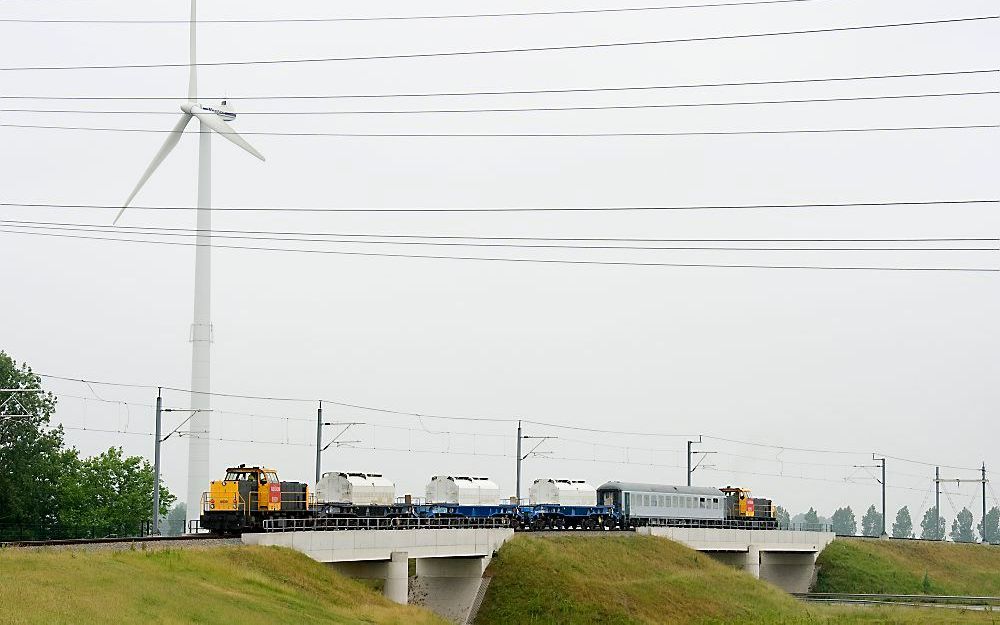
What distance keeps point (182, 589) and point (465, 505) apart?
141 feet

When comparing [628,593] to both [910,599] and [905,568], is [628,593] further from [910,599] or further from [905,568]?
[905,568]

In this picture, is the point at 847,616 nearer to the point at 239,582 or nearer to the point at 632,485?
the point at 632,485

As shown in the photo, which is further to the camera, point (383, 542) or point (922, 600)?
point (922, 600)

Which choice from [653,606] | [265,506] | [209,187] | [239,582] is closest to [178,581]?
[239,582]

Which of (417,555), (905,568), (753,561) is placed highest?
(417,555)

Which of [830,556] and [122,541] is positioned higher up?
[122,541]

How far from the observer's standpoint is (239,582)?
157 ft

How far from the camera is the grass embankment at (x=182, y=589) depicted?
36.4 meters

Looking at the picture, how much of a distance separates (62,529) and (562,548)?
168 ft

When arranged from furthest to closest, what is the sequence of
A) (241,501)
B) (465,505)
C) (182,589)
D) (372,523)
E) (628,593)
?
(465,505) < (372,523) < (628,593) < (241,501) < (182,589)

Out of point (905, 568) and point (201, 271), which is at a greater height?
point (201, 271)

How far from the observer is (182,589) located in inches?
1677

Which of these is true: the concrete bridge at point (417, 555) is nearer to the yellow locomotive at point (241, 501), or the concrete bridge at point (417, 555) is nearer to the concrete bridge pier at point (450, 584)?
the concrete bridge pier at point (450, 584)

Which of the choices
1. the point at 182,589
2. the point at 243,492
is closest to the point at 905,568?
the point at 243,492
